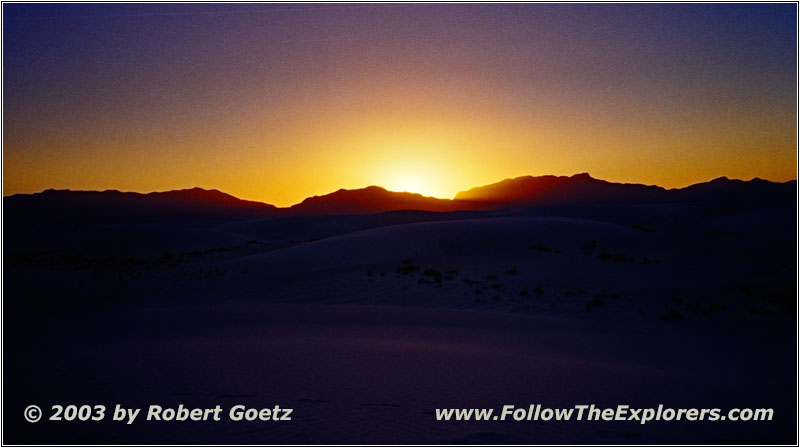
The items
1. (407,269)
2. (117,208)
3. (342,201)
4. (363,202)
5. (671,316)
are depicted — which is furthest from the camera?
(342,201)

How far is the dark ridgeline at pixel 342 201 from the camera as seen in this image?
121438 mm

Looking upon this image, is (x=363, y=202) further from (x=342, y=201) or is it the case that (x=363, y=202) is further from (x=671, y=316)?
(x=671, y=316)

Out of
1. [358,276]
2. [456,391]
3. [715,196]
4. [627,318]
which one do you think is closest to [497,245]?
[358,276]

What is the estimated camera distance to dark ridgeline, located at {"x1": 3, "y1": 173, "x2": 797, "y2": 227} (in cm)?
12144

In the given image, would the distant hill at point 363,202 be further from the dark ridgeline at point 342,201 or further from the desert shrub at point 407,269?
the desert shrub at point 407,269

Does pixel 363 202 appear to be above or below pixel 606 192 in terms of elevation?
below

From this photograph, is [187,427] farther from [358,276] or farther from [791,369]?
[358,276]

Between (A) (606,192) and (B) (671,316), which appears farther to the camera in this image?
(A) (606,192)

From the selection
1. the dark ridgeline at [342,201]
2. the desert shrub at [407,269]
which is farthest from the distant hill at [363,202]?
the desert shrub at [407,269]

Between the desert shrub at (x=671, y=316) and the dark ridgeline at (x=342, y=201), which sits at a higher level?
the dark ridgeline at (x=342, y=201)

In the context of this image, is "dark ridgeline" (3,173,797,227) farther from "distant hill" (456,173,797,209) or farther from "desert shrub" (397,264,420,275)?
"desert shrub" (397,264,420,275)

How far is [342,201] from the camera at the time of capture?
513ft

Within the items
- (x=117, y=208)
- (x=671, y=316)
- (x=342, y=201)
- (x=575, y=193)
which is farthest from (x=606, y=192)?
(x=671, y=316)

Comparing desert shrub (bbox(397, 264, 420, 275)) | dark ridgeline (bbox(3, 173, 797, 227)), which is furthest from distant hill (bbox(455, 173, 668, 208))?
desert shrub (bbox(397, 264, 420, 275))
